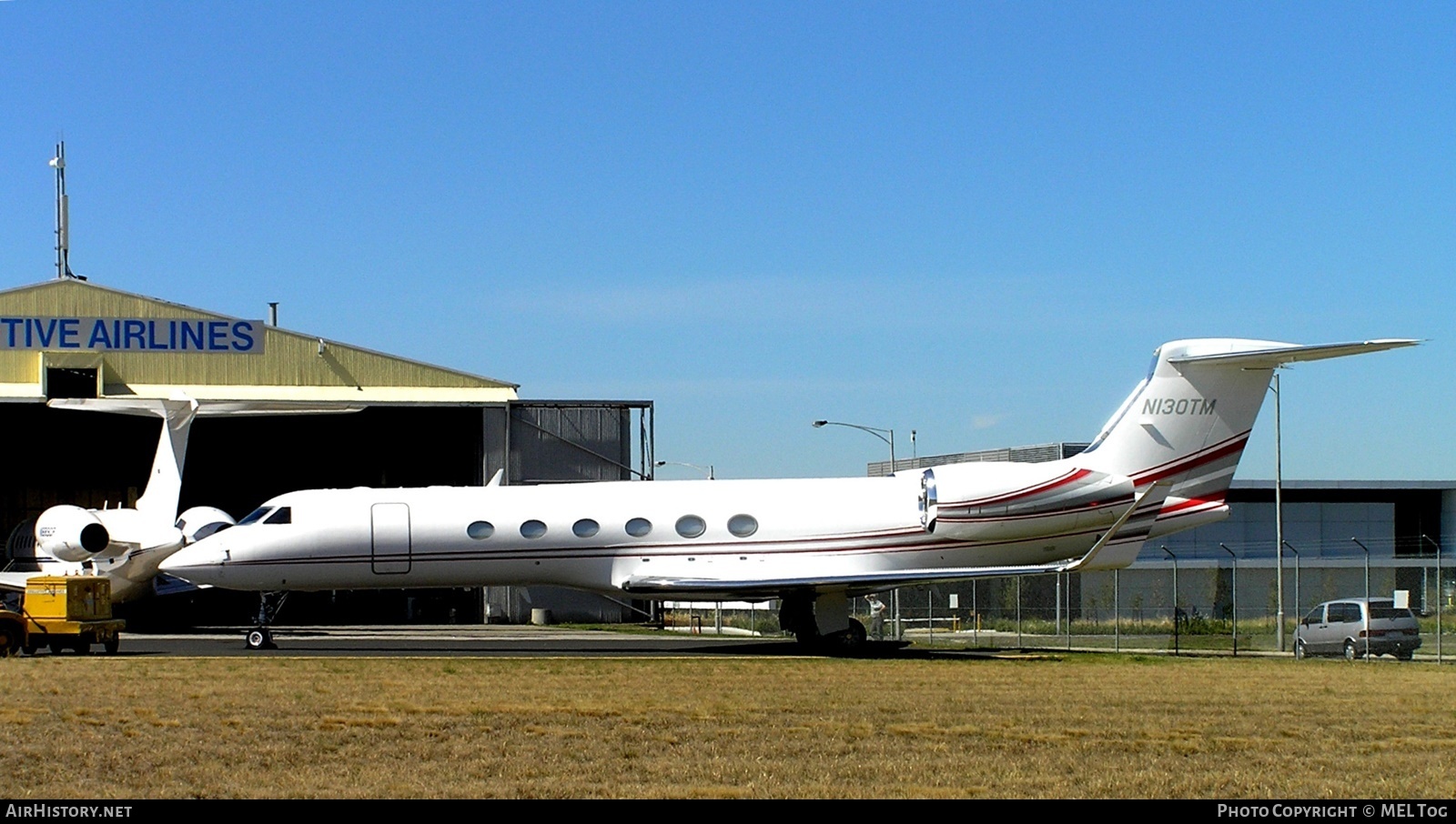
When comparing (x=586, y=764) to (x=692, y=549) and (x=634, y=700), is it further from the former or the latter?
(x=692, y=549)

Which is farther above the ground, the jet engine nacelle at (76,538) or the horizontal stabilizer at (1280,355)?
the horizontal stabilizer at (1280,355)

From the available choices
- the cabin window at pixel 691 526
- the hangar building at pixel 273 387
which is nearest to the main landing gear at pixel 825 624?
the cabin window at pixel 691 526

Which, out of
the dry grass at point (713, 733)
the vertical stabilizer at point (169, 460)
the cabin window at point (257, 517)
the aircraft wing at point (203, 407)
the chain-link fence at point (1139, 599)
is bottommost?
the chain-link fence at point (1139, 599)

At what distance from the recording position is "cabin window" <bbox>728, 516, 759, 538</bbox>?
978 inches

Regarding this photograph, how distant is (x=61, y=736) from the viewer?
1151 centimetres

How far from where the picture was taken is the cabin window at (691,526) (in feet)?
81.6

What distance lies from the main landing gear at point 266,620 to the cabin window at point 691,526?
6716 millimetres

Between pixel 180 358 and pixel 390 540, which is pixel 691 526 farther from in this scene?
pixel 180 358

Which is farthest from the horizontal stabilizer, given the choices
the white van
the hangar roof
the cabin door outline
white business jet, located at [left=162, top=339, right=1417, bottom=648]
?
the hangar roof

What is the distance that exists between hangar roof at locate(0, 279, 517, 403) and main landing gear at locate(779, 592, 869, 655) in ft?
63.9

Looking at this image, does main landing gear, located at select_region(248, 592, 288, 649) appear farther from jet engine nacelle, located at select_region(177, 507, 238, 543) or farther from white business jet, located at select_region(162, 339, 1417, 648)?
jet engine nacelle, located at select_region(177, 507, 238, 543)

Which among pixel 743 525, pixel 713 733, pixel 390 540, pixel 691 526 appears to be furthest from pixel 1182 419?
pixel 713 733

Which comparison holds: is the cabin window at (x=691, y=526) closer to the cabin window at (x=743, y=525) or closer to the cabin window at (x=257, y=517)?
the cabin window at (x=743, y=525)
